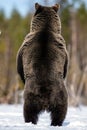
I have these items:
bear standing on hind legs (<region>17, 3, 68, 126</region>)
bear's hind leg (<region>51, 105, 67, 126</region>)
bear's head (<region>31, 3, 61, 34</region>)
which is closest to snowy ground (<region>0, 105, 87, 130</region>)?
bear's hind leg (<region>51, 105, 67, 126</region>)

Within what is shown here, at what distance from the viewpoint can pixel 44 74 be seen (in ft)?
31.4

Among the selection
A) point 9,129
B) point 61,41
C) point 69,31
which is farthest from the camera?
point 69,31

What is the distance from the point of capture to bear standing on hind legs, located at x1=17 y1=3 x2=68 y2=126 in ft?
31.4

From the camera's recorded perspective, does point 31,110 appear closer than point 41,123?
Yes

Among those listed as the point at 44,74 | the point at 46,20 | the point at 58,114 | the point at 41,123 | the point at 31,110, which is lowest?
the point at 41,123

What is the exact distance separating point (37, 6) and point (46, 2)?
1565 centimetres

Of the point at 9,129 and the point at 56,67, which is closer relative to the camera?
the point at 9,129

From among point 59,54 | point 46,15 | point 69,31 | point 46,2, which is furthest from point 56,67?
point 69,31

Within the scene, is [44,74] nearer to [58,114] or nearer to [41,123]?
[58,114]

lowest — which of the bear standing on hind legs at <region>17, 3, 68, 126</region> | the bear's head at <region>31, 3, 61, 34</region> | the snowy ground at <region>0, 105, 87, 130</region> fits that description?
the snowy ground at <region>0, 105, 87, 130</region>

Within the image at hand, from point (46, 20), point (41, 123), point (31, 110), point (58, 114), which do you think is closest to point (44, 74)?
point (31, 110)

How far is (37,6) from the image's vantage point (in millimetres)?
10586

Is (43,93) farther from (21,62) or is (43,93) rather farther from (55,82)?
(21,62)

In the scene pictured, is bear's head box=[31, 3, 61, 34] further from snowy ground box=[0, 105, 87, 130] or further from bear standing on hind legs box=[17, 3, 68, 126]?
snowy ground box=[0, 105, 87, 130]
